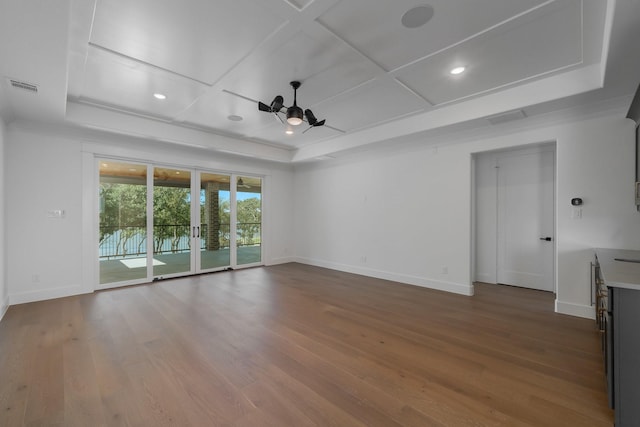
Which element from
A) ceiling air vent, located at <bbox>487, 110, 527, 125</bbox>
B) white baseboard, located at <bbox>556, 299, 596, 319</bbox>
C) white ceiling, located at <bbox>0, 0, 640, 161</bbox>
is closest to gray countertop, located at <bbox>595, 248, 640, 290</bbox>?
white baseboard, located at <bbox>556, 299, 596, 319</bbox>

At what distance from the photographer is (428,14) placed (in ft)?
7.39

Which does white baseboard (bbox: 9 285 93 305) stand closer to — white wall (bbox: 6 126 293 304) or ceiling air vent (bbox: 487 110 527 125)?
white wall (bbox: 6 126 293 304)

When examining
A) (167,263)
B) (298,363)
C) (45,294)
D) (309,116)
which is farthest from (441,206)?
(45,294)

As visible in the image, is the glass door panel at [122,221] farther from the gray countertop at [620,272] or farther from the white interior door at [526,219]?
the white interior door at [526,219]

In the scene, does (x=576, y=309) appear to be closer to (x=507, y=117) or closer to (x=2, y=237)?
(x=507, y=117)

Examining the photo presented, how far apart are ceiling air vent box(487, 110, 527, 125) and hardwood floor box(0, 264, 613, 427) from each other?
8.87 feet

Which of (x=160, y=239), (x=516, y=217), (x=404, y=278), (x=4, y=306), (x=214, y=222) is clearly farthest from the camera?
(x=214, y=222)

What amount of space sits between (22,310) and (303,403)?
4458mm

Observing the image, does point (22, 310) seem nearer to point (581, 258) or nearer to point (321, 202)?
point (321, 202)

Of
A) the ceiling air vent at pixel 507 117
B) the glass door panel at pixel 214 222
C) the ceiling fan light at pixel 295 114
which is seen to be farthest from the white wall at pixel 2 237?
the ceiling air vent at pixel 507 117

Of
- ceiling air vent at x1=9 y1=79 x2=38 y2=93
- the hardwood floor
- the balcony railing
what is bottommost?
the hardwood floor

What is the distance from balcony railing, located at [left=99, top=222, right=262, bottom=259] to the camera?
510 cm

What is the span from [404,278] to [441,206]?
159cm

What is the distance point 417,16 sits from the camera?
7.47ft
